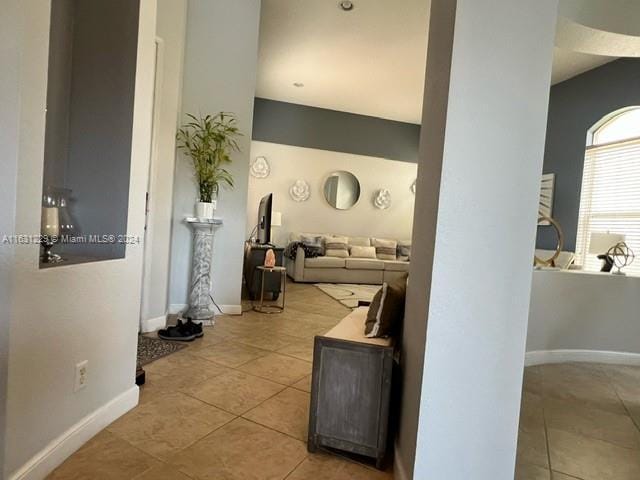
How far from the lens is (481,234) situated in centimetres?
111

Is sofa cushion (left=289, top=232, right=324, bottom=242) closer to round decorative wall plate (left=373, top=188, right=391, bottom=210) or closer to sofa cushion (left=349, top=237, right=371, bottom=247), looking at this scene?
sofa cushion (left=349, top=237, right=371, bottom=247)

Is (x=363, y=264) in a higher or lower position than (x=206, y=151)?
lower

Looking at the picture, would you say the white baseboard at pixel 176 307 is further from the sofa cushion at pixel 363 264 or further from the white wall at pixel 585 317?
the sofa cushion at pixel 363 264

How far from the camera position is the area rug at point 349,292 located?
15.9ft

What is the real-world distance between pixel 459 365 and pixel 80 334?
148cm

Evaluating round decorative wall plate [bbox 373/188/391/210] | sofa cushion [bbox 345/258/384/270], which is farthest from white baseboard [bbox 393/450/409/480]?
round decorative wall plate [bbox 373/188/391/210]

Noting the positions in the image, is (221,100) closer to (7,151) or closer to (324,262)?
(7,151)

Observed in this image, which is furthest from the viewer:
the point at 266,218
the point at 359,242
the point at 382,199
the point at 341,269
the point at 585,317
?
the point at 382,199

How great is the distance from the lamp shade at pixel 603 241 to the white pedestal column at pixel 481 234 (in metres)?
3.06

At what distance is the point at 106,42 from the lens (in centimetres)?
169

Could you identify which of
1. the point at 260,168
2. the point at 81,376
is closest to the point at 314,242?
the point at 260,168

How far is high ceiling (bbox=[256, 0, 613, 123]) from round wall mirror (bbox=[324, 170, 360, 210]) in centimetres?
140

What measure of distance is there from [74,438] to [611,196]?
5.70m

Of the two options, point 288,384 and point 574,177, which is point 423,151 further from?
point 574,177
